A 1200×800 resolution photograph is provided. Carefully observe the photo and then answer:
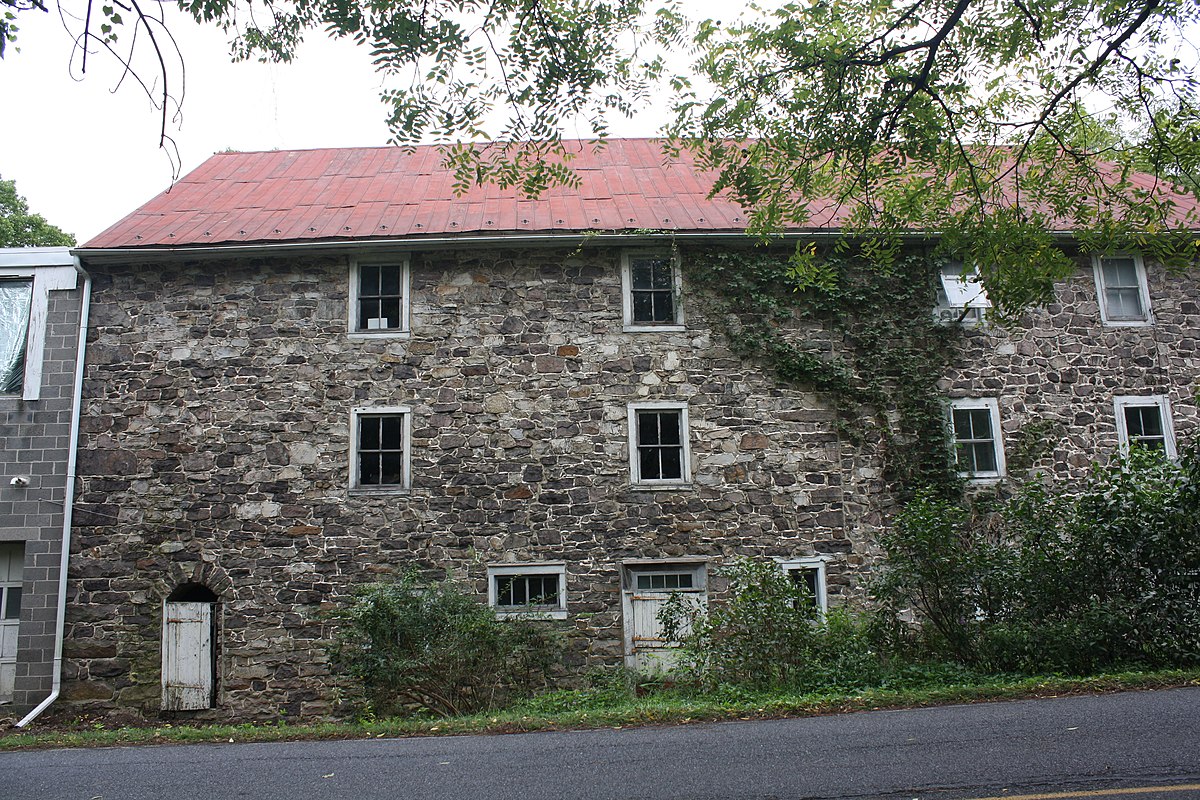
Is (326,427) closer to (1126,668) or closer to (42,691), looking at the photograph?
(42,691)

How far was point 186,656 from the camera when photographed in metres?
11.2

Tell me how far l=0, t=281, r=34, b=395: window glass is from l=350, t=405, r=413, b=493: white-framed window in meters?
4.74

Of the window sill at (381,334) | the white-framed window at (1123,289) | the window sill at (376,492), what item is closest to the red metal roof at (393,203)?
the white-framed window at (1123,289)

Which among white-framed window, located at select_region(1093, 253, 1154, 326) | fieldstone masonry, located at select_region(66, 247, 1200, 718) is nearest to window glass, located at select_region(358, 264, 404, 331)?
fieldstone masonry, located at select_region(66, 247, 1200, 718)

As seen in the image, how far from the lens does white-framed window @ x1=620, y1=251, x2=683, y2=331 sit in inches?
485

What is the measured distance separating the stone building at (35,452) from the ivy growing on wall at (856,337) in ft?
29.3

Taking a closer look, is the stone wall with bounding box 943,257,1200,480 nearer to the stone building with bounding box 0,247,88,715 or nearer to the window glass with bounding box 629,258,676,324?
the window glass with bounding box 629,258,676,324

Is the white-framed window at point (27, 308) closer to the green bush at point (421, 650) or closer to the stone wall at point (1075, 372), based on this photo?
the green bush at point (421, 650)

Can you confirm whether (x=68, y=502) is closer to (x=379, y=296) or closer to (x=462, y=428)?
(x=379, y=296)

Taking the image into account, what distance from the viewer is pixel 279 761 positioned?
21.9 feet

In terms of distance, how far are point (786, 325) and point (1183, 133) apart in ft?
20.4

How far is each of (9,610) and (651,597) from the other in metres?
8.71

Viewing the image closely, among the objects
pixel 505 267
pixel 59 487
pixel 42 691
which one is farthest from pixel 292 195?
pixel 42 691

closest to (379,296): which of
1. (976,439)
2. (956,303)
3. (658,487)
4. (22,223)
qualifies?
(658,487)
